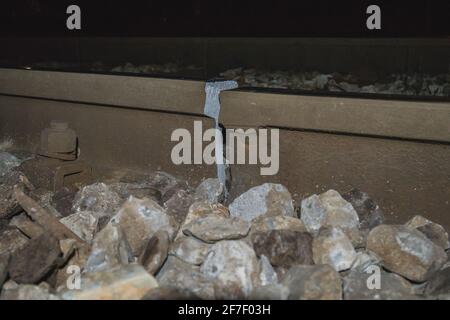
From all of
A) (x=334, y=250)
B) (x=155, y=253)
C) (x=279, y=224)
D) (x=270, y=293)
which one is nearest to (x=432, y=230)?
(x=334, y=250)

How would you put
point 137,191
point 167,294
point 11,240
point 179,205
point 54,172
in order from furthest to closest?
point 54,172 < point 137,191 < point 179,205 < point 11,240 < point 167,294

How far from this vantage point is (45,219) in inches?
137

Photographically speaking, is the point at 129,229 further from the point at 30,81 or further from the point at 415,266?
the point at 30,81

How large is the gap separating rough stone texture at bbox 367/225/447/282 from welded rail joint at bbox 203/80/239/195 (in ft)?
4.38

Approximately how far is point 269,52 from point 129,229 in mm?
4083

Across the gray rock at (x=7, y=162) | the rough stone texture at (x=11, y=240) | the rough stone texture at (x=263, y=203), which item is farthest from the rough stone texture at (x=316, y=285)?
the gray rock at (x=7, y=162)

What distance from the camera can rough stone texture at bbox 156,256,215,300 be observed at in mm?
2734

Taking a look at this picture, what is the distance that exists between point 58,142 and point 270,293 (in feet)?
9.07

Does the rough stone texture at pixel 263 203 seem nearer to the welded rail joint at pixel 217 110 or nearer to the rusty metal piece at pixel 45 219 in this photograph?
the welded rail joint at pixel 217 110

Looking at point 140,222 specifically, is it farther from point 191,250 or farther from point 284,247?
point 284,247

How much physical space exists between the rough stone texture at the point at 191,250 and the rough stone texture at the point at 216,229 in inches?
1.5

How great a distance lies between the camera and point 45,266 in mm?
2879

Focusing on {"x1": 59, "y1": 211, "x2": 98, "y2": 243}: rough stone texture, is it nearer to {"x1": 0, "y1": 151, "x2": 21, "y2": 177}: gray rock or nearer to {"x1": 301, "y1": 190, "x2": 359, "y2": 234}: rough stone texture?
{"x1": 301, "y1": 190, "x2": 359, "y2": 234}: rough stone texture
